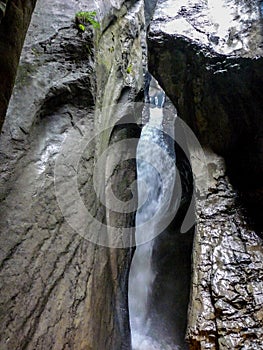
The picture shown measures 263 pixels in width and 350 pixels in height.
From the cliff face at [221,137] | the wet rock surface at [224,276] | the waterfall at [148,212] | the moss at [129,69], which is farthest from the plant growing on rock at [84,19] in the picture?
the waterfall at [148,212]

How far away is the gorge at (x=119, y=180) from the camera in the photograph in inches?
101

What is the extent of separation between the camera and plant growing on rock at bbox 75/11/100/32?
3980 mm

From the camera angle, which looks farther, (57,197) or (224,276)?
(224,276)

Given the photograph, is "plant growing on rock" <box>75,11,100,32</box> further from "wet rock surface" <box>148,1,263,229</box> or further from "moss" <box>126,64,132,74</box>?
"moss" <box>126,64,132,74</box>

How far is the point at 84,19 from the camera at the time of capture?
4.04 m

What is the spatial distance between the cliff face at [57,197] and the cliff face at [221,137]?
1.04 m

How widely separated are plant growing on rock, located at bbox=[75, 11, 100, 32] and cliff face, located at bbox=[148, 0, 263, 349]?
89cm

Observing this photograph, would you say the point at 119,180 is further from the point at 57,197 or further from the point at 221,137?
the point at 57,197

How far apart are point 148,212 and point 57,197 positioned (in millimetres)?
4237

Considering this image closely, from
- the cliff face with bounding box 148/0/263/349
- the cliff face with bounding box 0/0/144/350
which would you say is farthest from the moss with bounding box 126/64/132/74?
the cliff face with bounding box 0/0/144/350

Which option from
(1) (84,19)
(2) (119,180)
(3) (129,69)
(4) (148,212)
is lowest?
(2) (119,180)

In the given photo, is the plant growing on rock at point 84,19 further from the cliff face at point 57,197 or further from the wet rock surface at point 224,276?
the wet rock surface at point 224,276

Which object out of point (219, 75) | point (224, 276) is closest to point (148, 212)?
point (219, 75)

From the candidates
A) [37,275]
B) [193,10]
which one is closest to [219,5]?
[193,10]
